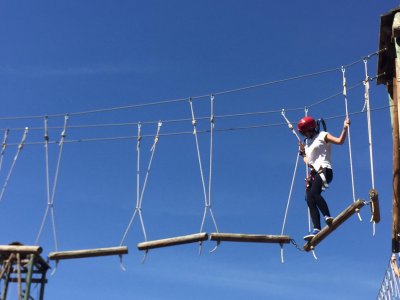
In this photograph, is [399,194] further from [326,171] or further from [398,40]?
[398,40]

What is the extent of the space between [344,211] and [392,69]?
186 centimetres

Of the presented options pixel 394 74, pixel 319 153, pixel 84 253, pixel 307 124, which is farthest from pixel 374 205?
pixel 84 253

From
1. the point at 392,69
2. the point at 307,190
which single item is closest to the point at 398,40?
the point at 392,69

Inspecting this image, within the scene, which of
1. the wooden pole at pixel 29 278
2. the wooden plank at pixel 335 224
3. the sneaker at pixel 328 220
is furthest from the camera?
the wooden pole at pixel 29 278

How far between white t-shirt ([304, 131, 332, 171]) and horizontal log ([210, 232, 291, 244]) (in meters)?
0.91

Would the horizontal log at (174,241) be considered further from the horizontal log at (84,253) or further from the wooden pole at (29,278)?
the wooden pole at (29,278)

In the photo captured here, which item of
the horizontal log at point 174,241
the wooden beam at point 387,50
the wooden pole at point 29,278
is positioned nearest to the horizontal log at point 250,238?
the horizontal log at point 174,241

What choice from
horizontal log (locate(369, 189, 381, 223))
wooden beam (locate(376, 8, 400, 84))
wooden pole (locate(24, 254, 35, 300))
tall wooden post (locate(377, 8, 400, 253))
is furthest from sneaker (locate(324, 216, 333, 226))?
wooden pole (locate(24, 254, 35, 300))

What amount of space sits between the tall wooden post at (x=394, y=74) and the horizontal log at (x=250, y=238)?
1.30m

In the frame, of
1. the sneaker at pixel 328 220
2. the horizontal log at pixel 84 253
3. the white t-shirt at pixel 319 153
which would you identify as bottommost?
the horizontal log at pixel 84 253

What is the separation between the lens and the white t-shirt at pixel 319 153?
707 cm

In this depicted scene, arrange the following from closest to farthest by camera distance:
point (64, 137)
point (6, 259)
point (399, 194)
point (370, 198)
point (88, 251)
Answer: point (370, 198) → point (399, 194) → point (88, 251) → point (64, 137) → point (6, 259)

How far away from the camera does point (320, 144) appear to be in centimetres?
712

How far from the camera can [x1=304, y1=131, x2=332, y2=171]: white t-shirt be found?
707cm
